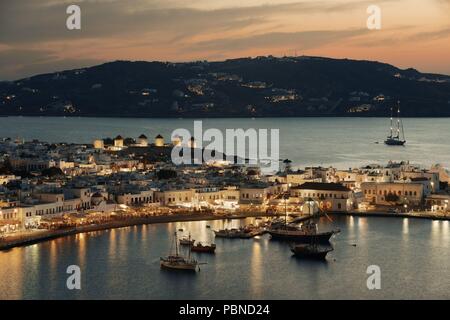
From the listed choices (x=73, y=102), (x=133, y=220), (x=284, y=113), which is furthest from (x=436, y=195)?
(x=73, y=102)

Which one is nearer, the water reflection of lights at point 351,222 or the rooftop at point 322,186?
the water reflection of lights at point 351,222

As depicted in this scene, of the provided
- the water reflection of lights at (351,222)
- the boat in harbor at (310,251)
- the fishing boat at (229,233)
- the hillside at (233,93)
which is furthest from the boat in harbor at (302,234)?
the hillside at (233,93)

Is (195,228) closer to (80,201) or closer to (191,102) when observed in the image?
(80,201)

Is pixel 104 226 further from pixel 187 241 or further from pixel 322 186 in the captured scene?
pixel 322 186

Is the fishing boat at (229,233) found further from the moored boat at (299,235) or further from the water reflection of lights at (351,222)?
the water reflection of lights at (351,222)

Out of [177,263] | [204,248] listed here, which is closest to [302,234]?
[204,248]
